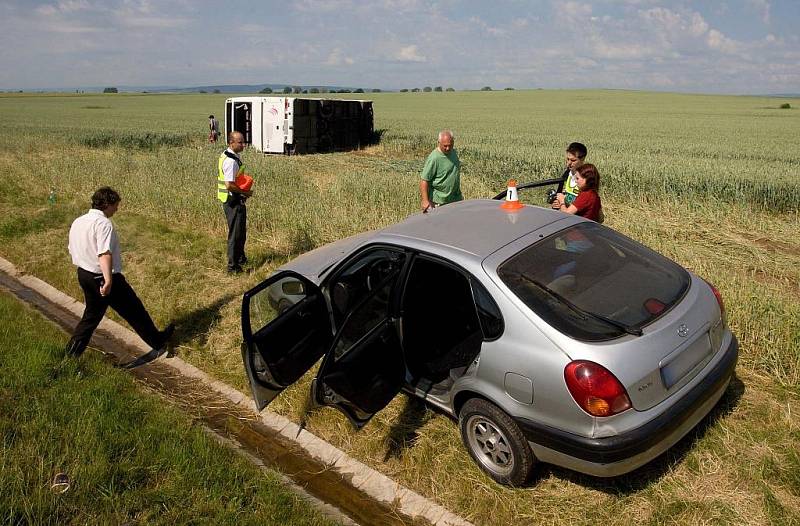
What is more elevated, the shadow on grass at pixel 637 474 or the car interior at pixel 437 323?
the car interior at pixel 437 323

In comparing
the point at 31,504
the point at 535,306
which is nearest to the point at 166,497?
the point at 31,504

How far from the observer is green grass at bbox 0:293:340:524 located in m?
3.02

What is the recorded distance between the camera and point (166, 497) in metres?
3.13

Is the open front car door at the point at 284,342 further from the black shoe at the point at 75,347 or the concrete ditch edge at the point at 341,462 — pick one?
the black shoe at the point at 75,347

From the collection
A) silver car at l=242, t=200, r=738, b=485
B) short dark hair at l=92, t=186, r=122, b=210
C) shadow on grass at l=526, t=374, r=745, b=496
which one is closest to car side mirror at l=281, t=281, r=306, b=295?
silver car at l=242, t=200, r=738, b=485

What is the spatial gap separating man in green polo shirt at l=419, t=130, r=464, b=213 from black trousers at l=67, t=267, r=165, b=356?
11.0 ft

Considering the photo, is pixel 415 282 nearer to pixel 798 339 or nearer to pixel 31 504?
pixel 31 504

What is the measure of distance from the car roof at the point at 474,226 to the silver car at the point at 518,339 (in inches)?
0.5

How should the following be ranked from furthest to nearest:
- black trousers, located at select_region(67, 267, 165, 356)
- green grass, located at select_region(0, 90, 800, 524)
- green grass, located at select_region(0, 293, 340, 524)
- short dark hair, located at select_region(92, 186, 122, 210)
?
black trousers, located at select_region(67, 267, 165, 356) < short dark hair, located at select_region(92, 186, 122, 210) < green grass, located at select_region(0, 90, 800, 524) < green grass, located at select_region(0, 293, 340, 524)

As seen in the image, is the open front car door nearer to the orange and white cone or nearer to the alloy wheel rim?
the alloy wheel rim

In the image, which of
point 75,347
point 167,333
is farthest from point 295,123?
point 75,347

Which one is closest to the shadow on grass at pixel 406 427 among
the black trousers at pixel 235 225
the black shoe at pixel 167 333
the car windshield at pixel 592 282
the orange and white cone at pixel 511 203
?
the car windshield at pixel 592 282

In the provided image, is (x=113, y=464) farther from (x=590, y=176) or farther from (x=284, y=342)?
(x=590, y=176)

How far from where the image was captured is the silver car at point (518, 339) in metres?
2.75
